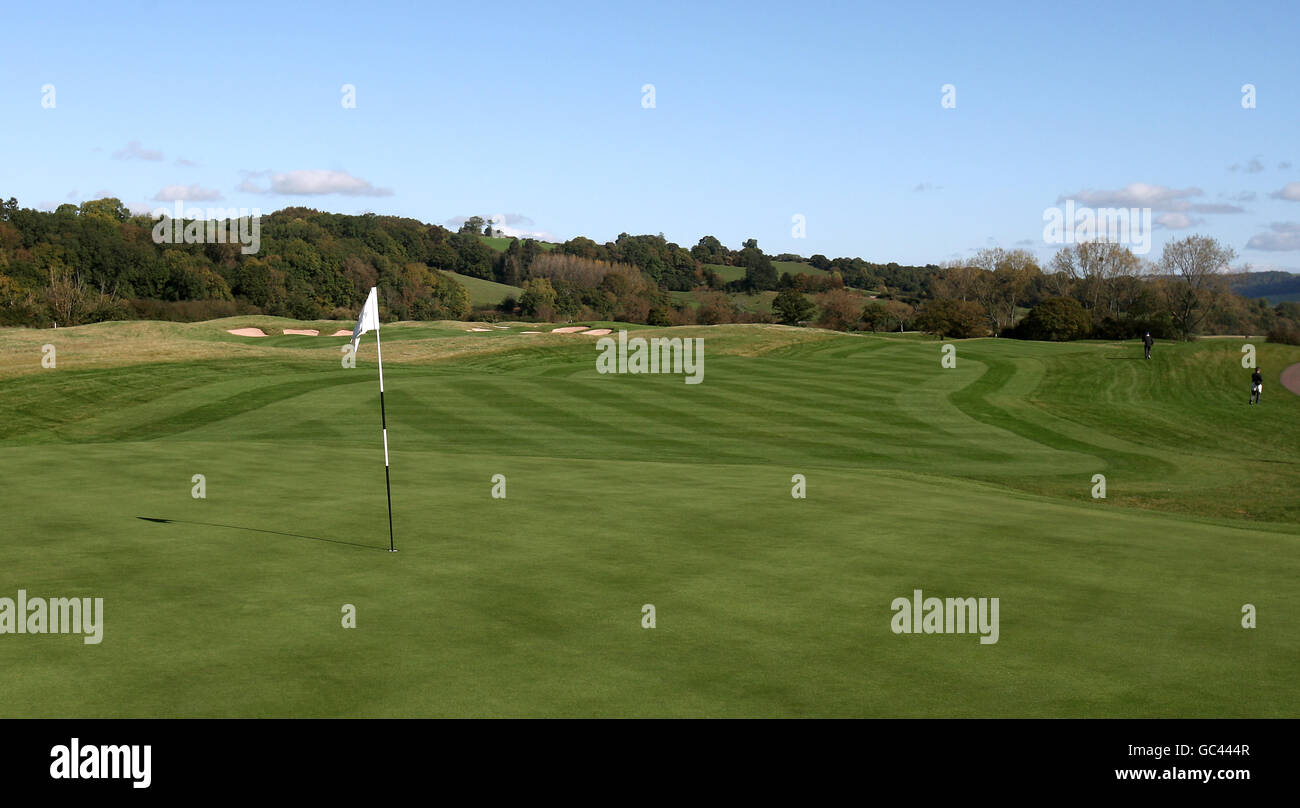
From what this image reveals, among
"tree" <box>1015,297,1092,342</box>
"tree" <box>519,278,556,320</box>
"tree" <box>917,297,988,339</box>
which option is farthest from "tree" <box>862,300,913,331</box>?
"tree" <box>519,278,556,320</box>

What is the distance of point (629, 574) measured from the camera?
11.9 m

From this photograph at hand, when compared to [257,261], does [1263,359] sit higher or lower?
lower

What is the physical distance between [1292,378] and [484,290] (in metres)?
142

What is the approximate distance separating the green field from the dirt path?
22.8m

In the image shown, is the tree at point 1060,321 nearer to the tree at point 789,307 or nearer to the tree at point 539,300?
the tree at point 789,307

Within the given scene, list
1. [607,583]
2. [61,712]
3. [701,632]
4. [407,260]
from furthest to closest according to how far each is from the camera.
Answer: [407,260] → [607,583] → [701,632] → [61,712]

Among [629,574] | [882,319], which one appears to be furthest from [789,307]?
[629,574]

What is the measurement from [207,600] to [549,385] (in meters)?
33.4

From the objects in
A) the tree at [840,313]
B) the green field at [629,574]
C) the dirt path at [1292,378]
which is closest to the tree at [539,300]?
the tree at [840,313]

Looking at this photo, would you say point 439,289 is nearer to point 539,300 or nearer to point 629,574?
point 539,300
